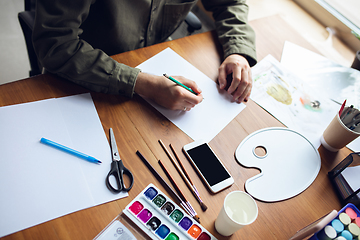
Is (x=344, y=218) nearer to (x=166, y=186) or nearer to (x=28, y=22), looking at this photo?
(x=166, y=186)

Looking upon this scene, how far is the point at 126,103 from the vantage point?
0.74 m

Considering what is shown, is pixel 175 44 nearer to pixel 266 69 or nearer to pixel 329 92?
pixel 266 69

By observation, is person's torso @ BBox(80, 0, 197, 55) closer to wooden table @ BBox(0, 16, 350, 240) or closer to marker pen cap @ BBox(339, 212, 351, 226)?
wooden table @ BBox(0, 16, 350, 240)

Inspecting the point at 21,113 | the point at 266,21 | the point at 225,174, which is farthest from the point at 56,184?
the point at 266,21

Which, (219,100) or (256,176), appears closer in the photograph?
(256,176)

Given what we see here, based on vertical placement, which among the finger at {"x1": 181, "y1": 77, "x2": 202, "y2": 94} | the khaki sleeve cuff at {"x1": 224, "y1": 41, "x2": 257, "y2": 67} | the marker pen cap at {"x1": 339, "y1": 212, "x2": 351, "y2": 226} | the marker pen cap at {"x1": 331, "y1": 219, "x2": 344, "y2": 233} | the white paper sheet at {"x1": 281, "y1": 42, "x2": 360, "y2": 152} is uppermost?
the khaki sleeve cuff at {"x1": 224, "y1": 41, "x2": 257, "y2": 67}

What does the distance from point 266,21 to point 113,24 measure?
0.71m

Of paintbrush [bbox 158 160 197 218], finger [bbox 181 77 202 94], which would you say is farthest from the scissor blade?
finger [bbox 181 77 202 94]

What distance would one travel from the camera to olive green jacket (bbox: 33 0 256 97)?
0.67 metres

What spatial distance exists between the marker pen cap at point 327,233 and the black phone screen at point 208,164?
235 mm

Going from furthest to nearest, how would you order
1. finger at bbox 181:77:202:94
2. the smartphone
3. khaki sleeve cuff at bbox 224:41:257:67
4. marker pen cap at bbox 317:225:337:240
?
1. khaki sleeve cuff at bbox 224:41:257:67
2. finger at bbox 181:77:202:94
3. the smartphone
4. marker pen cap at bbox 317:225:337:240

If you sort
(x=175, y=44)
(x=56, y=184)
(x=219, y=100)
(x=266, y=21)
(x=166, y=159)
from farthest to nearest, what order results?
(x=266, y=21) < (x=175, y=44) < (x=219, y=100) < (x=166, y=159) < (x=56, y=184)

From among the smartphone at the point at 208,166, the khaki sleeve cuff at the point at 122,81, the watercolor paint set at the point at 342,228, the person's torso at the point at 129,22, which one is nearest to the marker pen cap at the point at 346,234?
the watercolor paint set at the point at 342,228

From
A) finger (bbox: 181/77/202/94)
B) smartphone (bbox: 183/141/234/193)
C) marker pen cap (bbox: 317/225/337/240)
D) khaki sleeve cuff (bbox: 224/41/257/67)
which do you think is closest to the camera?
marker pen cap (bbox: 317/225/337/240)
